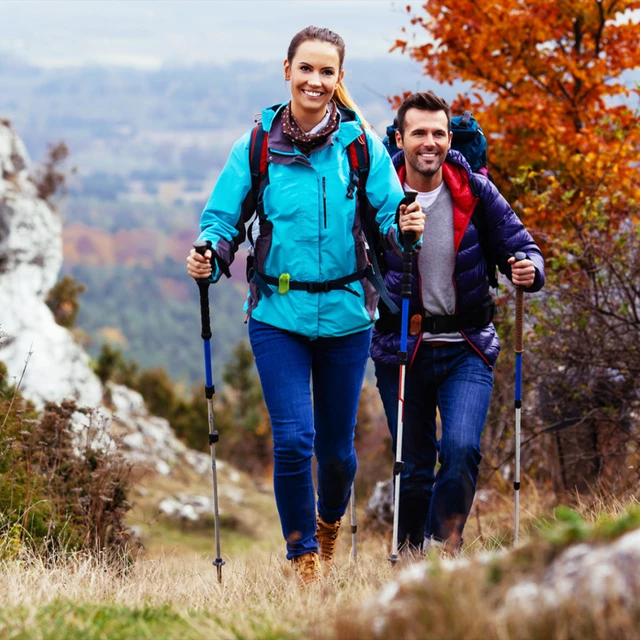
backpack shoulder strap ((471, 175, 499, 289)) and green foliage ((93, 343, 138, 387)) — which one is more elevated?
backpack shoulder strap ((471, 175, 499, 289))

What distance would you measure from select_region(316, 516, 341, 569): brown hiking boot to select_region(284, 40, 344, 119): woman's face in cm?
230

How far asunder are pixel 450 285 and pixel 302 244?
0.90 metres

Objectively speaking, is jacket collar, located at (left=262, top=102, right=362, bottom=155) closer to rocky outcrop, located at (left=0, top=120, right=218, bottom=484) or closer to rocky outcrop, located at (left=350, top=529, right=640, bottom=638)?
rocky outcrop, located at (left=350, top=529, right=640, bottom=638)

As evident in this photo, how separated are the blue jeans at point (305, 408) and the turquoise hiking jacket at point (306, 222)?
0.13 m

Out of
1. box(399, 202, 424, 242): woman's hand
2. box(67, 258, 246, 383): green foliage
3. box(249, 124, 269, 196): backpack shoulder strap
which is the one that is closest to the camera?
box(399, 202, 424, 242): woman's hand

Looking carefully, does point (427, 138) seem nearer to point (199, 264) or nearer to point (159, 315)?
point (199, 264)

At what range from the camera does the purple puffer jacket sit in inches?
197

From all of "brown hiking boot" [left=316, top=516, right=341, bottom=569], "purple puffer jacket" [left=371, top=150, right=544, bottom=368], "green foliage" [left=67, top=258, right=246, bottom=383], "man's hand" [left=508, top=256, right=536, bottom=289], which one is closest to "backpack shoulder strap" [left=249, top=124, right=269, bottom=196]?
"purple puffer jacket" [left=371, top=150, right=544, bottom=368]

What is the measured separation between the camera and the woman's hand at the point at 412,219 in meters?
4.61

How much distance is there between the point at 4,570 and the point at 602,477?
501 cm

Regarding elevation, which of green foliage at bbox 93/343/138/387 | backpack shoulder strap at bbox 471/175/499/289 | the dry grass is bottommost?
green foliage at bbox 93/343/138/387

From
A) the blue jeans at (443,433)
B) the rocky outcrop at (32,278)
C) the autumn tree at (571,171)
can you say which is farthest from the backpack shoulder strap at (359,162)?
the rocky outcrop at (32,278)

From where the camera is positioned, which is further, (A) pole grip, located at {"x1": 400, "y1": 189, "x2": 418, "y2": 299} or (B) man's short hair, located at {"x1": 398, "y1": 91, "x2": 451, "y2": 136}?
(B) man's short hair, located at {"x1": 398, "y1": 91, "x2": 451, "y2": 136}

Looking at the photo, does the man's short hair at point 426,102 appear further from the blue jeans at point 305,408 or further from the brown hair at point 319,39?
the blue jeans at point 305,408
